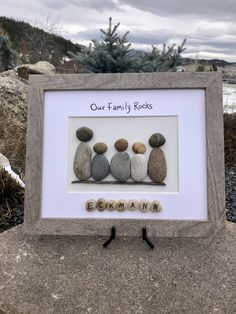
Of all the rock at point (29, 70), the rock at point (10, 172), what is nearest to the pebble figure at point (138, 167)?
the rock at point (10, 172)

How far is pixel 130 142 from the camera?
6.36 ft

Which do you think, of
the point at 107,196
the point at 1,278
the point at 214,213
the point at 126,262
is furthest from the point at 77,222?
the point at 214,213

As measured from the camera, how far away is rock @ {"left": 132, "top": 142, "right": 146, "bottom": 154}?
192 centimetres

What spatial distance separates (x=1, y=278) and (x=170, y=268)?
79 cm

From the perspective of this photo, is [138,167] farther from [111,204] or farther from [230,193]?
[230,193]

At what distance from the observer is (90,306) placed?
186 centimetres

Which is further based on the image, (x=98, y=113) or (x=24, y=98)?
(x=24, y=98)

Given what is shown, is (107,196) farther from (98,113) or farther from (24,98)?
(24,98)

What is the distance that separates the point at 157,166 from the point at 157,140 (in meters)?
0.12

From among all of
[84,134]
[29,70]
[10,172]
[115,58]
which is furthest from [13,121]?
[29,70]

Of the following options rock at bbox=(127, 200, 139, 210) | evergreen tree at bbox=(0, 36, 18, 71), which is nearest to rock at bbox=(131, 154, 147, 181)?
rock at bbox=(127, 200, 139, 210)

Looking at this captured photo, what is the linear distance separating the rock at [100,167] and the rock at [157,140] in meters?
0.22

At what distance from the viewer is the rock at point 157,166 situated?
190 centimetres

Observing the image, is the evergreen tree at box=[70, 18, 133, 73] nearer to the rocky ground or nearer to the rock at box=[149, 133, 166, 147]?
the rock at box=[149, 133, 166, 147]
